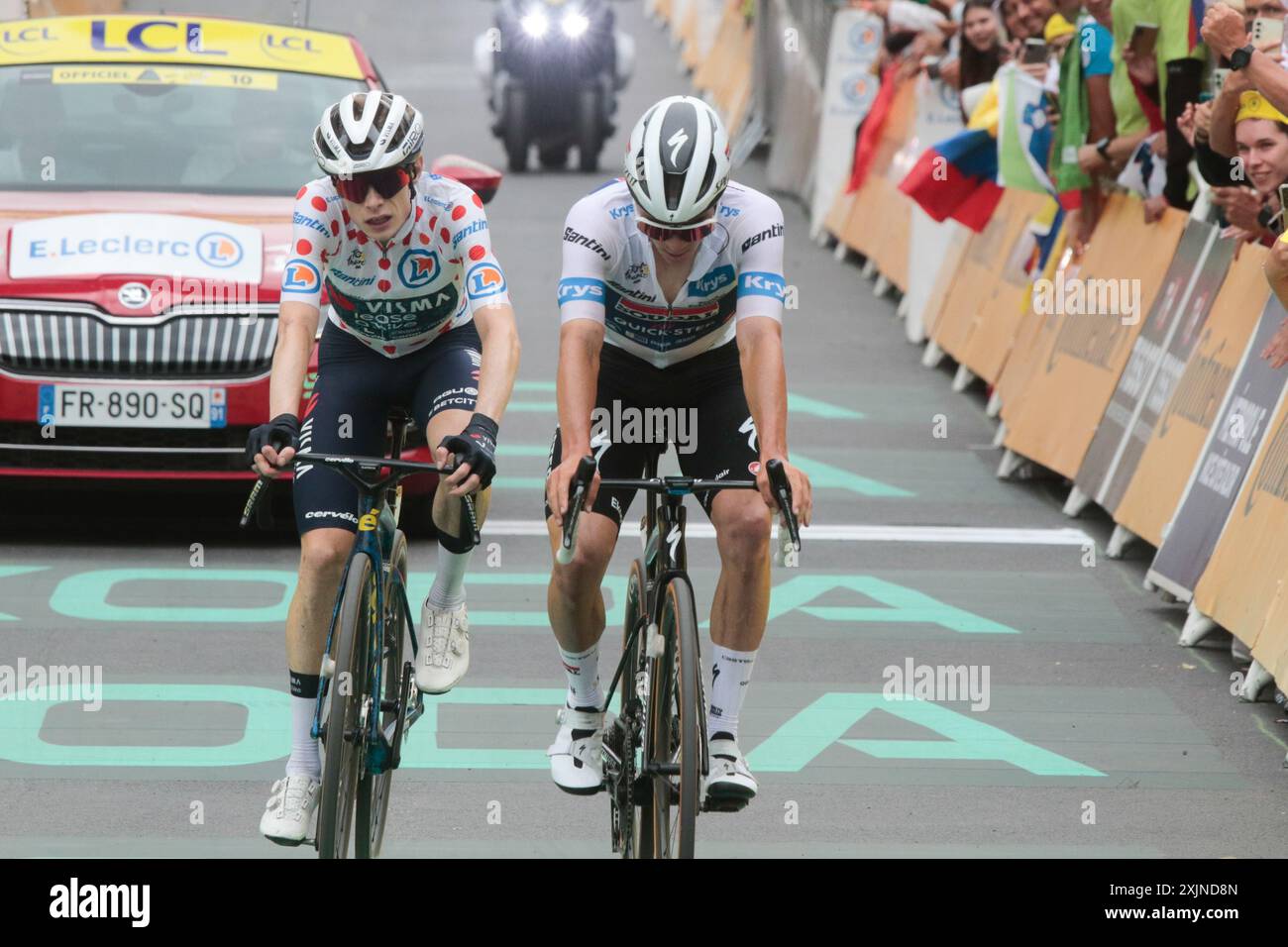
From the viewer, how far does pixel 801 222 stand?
2230 centimetres

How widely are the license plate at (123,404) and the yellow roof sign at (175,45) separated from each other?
2.37 metres

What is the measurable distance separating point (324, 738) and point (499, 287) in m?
1.58

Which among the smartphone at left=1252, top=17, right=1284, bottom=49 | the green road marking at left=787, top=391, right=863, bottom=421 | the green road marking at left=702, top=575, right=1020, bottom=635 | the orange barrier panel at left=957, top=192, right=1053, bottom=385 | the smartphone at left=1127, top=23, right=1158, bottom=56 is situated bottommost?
the green road marking at left=787, top=391, right=863, bottom=421

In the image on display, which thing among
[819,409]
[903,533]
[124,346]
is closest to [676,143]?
[124,346]

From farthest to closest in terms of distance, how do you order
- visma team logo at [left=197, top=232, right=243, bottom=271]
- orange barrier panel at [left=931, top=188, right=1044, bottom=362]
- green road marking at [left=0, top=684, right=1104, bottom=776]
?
orange barrier panel at [left=931, top=188, right=1044, bottom=362] < visma team logo at [left=197, top=232, right=243, bottom=271] < green road marking at [left=0, top=684, right=1104, bottom=776]

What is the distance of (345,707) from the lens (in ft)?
17.3

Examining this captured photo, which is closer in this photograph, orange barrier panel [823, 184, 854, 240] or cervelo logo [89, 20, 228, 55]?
cervelo logo [89, 20, 228, 55]

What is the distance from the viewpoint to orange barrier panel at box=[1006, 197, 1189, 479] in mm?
10562

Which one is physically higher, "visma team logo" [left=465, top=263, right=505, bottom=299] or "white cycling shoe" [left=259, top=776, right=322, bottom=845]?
"visma team logo" [left=465, top=263, right=505, bottom=299]

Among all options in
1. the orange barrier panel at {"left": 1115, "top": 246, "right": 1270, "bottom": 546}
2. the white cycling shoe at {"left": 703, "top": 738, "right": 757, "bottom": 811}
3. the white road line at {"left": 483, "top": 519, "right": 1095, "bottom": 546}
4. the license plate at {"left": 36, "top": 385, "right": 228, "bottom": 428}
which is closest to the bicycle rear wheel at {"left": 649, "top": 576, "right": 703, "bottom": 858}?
the white cycling shoe at {"left": 703, "top": 738, "right": 757, "bottom": 811}

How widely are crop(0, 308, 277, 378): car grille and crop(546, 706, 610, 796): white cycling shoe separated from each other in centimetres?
369

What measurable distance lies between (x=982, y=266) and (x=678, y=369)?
333 inches

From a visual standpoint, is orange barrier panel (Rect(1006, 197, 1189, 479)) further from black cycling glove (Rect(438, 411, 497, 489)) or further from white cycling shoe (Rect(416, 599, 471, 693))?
black cycling glove (Rect(438, 411, 497, 489))

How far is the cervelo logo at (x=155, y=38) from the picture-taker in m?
10.9
